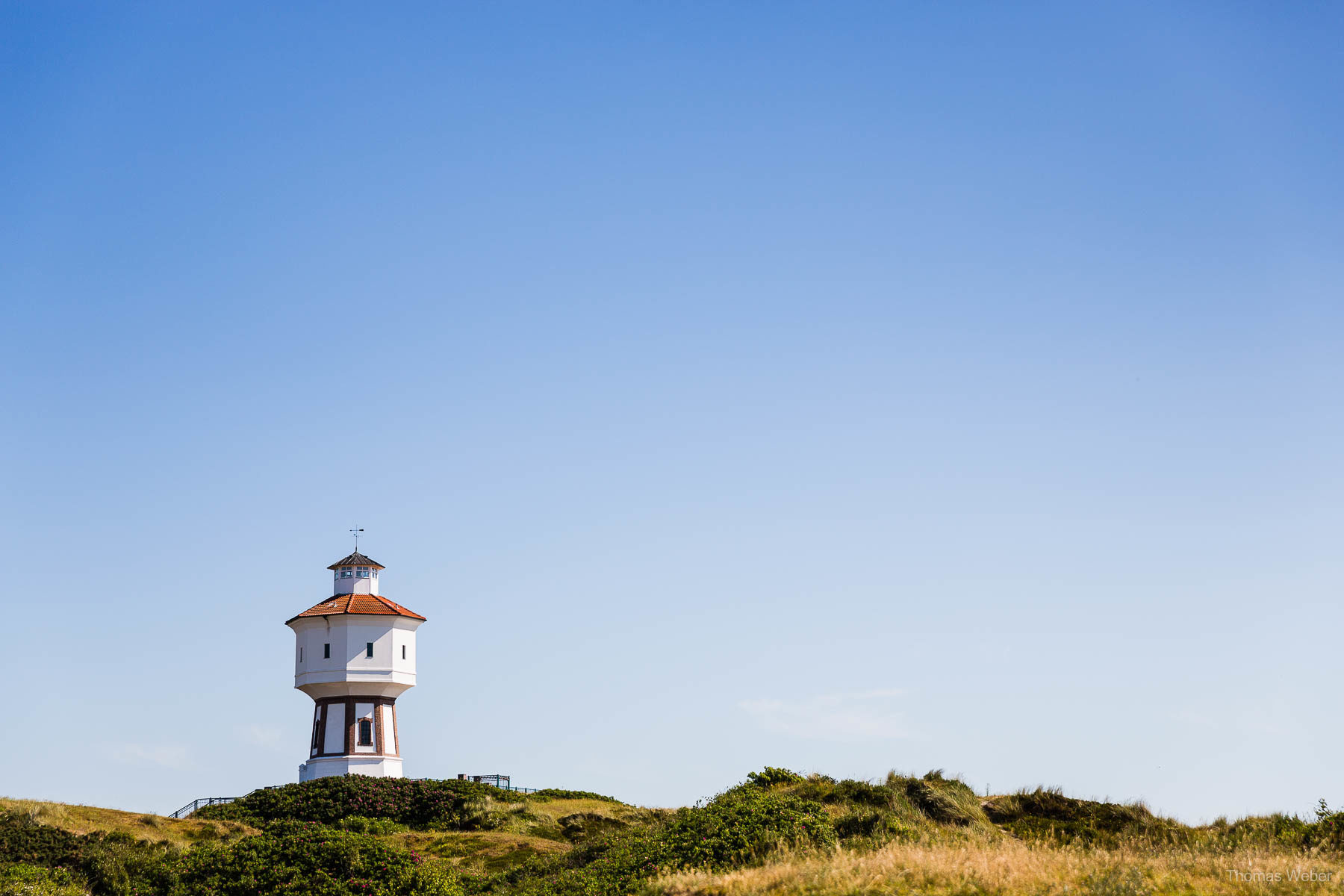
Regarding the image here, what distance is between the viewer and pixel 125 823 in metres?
38.5

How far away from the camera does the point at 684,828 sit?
893 inches

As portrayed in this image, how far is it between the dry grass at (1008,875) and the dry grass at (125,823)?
22.4 m

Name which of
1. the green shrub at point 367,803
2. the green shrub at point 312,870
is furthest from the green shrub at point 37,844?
the green shrub at point 367,803

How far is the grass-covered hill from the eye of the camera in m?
17.5

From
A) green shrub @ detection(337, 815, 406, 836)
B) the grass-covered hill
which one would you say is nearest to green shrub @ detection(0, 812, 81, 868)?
the grass-covered hill

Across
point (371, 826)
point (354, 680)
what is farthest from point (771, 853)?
point (354, 680)

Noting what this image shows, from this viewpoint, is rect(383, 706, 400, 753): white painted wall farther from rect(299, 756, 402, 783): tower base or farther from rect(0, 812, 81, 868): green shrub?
rect(0, 812, 81, 868): green shrub

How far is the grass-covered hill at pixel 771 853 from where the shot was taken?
57.3 feet

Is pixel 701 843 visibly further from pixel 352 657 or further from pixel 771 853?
pixel 352 657

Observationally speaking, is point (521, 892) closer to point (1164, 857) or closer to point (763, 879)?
point (763, 879)

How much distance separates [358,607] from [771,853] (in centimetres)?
3828

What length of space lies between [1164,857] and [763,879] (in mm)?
6787

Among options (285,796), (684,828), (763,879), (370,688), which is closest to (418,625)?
(370,688)

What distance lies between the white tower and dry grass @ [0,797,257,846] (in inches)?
456
